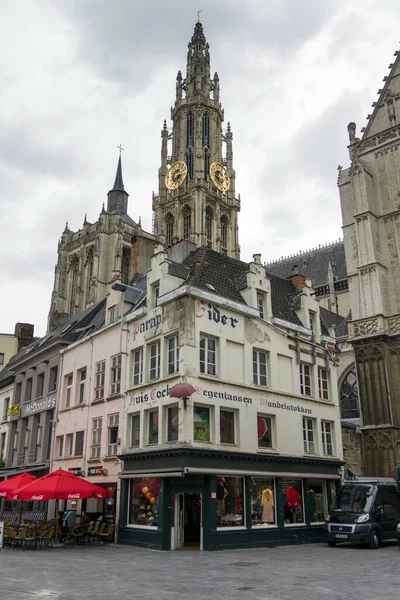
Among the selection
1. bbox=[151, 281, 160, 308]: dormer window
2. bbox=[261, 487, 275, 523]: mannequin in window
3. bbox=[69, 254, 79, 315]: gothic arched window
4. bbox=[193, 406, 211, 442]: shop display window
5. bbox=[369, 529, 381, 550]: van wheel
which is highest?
bbox=[69, 254, 79, 315]: gothic arched window

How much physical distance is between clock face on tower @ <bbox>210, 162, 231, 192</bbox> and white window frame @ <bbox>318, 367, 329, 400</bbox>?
85203 mm

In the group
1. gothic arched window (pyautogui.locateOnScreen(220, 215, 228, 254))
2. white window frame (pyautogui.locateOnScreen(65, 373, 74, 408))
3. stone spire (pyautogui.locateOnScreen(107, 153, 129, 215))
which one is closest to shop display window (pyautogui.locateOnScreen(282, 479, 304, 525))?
white window frame (pyautogui.locateOnScreen(65, 373, 74, 408))

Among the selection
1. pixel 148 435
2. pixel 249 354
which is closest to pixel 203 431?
pixel 148 435

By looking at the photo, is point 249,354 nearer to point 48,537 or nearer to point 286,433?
point 286,433

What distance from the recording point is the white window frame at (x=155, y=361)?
21.8 metres

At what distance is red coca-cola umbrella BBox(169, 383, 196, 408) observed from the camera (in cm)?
1922

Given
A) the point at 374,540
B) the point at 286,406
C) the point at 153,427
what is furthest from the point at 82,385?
the point at 374,540

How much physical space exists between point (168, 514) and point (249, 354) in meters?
6.89

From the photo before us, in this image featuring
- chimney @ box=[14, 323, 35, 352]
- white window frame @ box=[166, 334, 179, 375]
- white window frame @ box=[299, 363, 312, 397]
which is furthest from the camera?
chimney @ box=[14, 323, 35, 352]

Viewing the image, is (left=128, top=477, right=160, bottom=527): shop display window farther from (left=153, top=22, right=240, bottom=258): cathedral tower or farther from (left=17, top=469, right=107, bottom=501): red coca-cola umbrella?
(left=153, top=22, right=240, bottom=258): cathedral tower

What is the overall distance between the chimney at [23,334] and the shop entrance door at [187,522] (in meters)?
28.8

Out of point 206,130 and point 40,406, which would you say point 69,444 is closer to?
point 40,406

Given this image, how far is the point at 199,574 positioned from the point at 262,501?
8.67 metres

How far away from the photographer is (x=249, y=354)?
74.5ft
